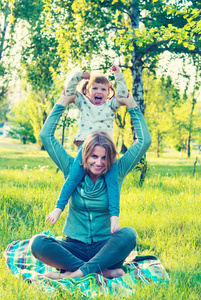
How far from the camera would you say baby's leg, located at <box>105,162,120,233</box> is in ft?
8.55

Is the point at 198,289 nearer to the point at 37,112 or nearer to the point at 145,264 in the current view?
the point at 145,264

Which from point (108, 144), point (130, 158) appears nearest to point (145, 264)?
point (130, 158)

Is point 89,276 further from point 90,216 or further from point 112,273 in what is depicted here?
point 90,216

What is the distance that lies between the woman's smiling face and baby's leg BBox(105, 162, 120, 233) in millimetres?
89

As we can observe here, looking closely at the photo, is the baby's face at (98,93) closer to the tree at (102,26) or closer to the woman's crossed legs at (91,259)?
the woman's crossed legs at (91,259)

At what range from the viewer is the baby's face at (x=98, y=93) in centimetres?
331

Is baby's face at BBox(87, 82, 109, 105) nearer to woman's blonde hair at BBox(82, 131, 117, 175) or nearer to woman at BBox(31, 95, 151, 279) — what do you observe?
woman at BBox(31, 95, 151, 279)

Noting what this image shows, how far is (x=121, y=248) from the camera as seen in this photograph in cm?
258

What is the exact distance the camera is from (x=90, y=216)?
9.12 feet

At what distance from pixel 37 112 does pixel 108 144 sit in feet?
65.7

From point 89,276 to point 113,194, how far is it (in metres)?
0.67

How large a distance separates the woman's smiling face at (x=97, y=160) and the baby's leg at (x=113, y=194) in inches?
3.5

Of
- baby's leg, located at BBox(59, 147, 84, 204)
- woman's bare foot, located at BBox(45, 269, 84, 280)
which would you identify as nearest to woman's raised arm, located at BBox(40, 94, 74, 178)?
baby's leg, located at BBox(59, 147, 84, 204)

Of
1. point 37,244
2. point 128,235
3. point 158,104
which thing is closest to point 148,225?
point 128,235
